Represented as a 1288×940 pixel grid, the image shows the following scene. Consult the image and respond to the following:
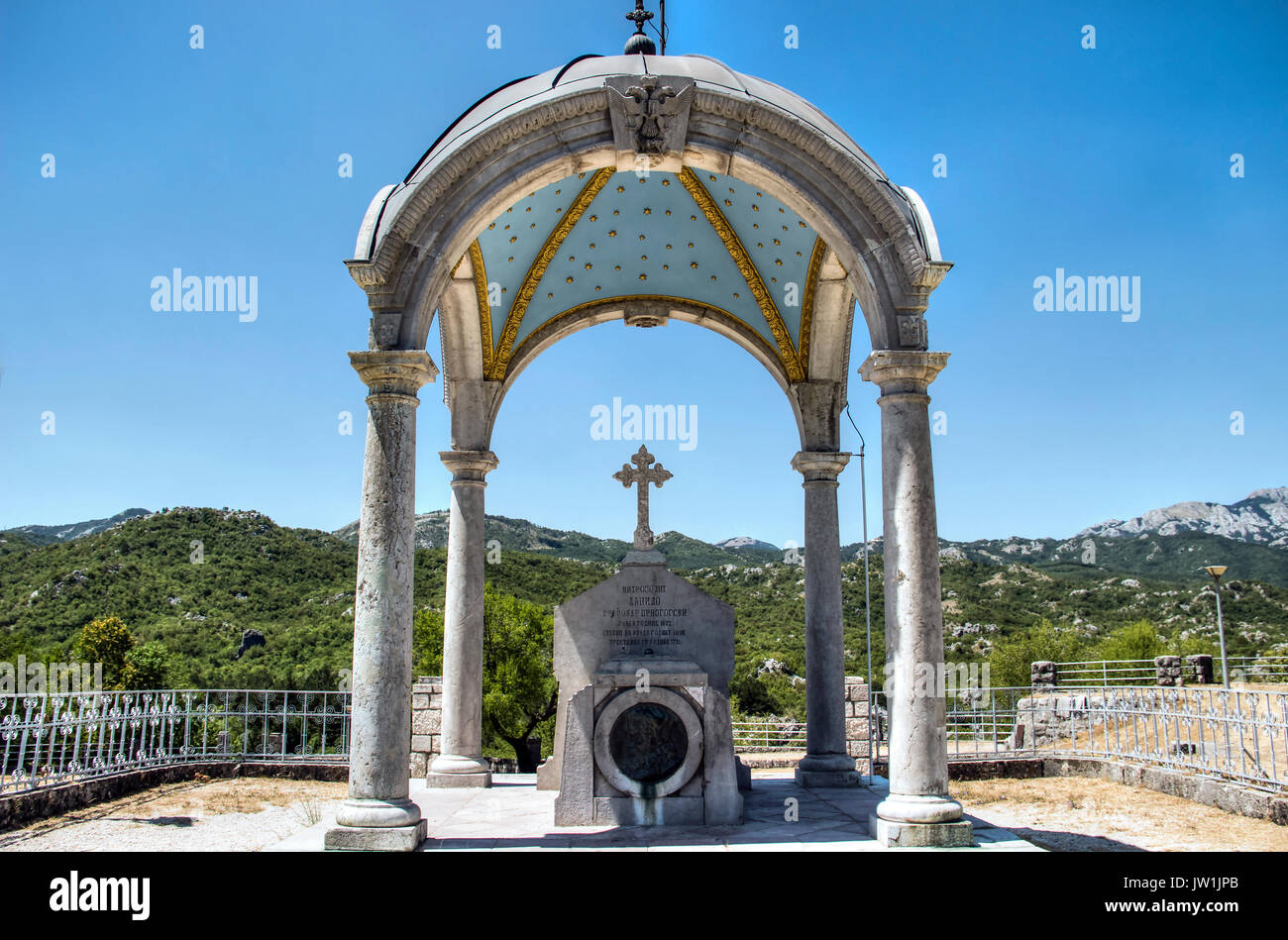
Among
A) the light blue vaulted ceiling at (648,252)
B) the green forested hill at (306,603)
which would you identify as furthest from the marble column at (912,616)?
the green forested hill at (306,603)

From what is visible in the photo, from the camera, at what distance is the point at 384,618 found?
6.09m

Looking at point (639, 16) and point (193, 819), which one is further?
point (639, 16)

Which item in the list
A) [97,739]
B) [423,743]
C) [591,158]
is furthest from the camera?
[423,743]

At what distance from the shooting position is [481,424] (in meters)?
10.3

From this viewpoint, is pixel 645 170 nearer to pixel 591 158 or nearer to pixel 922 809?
pixel 591 158

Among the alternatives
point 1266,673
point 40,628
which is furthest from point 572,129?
point 40,628

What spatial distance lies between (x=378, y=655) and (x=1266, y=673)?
26.8m

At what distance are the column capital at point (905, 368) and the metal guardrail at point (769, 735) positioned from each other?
1337cm

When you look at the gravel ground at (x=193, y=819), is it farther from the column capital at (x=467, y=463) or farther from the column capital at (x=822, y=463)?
the column capital at (x=822, y=463)

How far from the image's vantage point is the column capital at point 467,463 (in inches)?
400

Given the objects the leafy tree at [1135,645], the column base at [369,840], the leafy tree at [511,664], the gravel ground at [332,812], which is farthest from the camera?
the leafy tree at [1135,645]

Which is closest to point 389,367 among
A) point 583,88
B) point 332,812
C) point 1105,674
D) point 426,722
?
point 583,88

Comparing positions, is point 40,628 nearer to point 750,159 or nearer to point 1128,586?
point 750,159

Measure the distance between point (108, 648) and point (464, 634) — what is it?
20.0 meters
